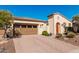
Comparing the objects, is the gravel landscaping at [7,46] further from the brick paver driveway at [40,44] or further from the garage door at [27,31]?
the garage door at [27,31]

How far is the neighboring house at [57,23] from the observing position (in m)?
9.21

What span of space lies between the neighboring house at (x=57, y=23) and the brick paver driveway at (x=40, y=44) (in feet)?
1.85

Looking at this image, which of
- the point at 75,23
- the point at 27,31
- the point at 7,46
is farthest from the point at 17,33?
the point at 75,23

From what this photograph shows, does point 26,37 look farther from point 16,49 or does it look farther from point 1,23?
point 1,23

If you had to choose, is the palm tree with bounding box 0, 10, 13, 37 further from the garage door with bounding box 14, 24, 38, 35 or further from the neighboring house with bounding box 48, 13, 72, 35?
the neighboring house with bounding box 48, 13, 72, 35

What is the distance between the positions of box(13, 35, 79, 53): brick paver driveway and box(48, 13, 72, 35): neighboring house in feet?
1.85

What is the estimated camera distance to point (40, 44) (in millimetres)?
9000

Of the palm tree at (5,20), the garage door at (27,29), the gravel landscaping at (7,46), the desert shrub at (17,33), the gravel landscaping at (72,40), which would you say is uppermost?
the palm tree at (5,20)

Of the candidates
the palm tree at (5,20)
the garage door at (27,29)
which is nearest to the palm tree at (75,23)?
the garage door at (27,29)

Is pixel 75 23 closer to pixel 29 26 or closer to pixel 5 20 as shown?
pixel 29 26

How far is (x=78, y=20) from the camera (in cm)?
914

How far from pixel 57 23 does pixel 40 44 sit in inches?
70.5
